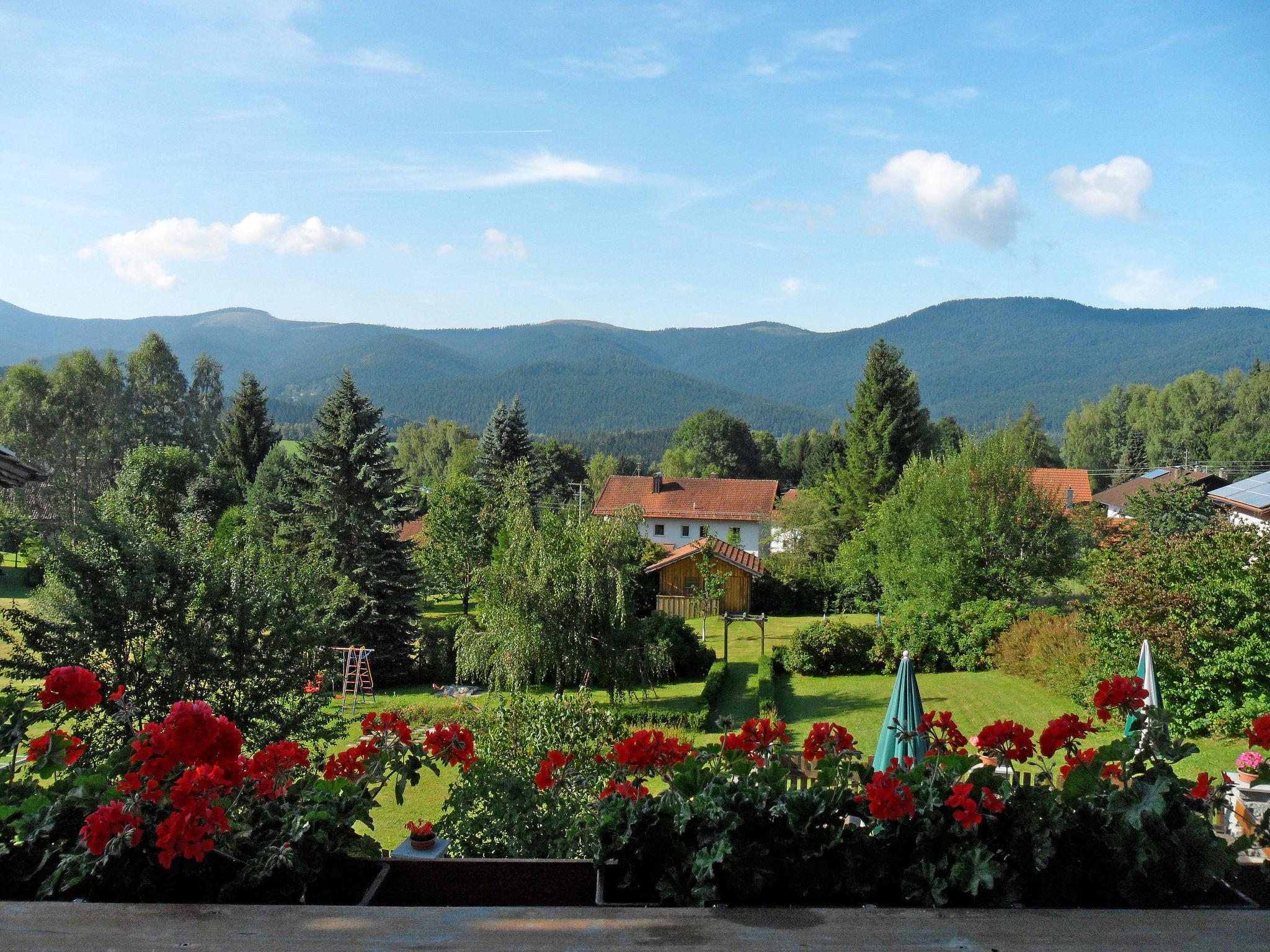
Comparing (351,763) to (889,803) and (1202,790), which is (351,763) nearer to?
(889,803)

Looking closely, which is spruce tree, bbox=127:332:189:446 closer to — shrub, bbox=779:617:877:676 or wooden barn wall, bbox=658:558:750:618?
wooden barn wall, bbox=658:558:750:618

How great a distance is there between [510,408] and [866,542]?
2161 centimetres

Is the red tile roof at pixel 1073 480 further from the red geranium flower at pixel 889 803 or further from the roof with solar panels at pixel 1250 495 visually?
the red geranium flower at pixel 889 803

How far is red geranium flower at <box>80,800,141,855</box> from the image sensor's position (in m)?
2.37

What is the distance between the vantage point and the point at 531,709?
899cm

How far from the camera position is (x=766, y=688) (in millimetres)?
21438

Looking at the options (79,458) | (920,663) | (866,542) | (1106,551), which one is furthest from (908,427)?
(79,458)

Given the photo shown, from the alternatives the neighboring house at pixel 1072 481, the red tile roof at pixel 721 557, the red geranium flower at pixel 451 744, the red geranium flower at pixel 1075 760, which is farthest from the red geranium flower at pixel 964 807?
the neighboring house at pixel 1072 481

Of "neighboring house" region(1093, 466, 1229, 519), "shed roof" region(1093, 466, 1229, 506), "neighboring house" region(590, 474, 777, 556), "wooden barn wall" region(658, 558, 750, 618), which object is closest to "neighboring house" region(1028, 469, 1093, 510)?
"shed roof" region(1093, 466, 1229, 506)

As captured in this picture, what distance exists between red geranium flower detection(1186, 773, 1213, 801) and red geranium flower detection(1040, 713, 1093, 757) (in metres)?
0.34

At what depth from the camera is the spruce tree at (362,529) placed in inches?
974

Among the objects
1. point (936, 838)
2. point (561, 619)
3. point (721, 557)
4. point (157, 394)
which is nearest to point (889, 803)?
point (936, 838)

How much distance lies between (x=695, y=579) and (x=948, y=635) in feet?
42.2

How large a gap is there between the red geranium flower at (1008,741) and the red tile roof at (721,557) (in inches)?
1203
